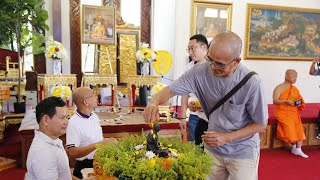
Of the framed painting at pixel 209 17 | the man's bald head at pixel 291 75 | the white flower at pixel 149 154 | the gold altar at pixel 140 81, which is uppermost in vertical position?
the framed painting at pixel 209 17

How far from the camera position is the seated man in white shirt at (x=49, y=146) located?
5.30 ft

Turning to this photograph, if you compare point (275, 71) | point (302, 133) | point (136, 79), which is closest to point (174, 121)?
point (136, 79)

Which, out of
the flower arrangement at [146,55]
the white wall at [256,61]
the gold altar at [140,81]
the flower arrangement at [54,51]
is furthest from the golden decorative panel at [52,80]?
the white wall at [256,61]

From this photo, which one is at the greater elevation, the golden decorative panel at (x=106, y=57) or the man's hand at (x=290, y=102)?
the golden decorative panel at (x=106, y=57)

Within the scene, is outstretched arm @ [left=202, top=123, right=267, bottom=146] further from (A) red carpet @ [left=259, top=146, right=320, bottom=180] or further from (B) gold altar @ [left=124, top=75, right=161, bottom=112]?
(B) gold altar @ [left=124, top=75, right=161, bottom=112]

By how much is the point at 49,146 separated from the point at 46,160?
0.36 ft

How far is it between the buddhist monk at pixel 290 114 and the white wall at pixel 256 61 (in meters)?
1.81

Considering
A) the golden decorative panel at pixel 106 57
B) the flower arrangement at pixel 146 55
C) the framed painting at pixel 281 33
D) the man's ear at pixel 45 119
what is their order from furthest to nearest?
the framed painting at pixel 281 33 < the golden decorative panel at pixel 106 57 < the flower arrangement at pixel 146 55 < the man's ear at pixel 45 119

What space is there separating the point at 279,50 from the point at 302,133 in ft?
8.20

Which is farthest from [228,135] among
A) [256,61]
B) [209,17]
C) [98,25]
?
[256,61]

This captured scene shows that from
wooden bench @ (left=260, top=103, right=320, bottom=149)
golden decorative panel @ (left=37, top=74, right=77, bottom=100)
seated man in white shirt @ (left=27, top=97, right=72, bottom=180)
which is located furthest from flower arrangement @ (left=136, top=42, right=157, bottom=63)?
seated man in white shirt @ (left=27, top=97, right=72, bottom=180)

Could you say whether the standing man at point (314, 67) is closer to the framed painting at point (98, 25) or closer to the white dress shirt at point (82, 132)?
the framed painting at point (98, 25)

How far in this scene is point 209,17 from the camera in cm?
586

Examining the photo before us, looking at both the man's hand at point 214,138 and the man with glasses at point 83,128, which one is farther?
the man with glasses at point 83,128
